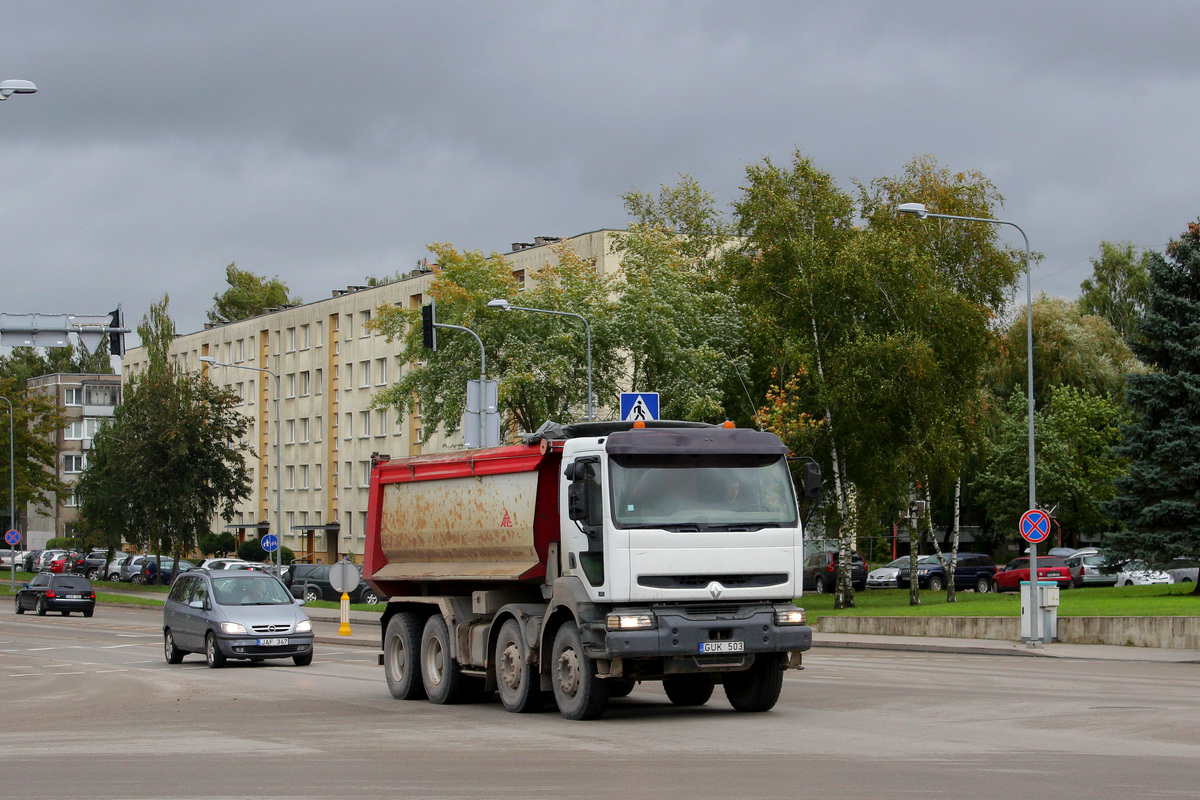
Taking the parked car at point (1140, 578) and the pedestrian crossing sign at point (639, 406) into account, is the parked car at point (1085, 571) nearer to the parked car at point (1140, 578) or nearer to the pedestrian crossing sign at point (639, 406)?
the parked car at point (1140, 578)

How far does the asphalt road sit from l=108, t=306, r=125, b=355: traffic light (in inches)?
206

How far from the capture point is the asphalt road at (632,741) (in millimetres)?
10539

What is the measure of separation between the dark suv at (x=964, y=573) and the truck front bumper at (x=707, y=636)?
40.1 m

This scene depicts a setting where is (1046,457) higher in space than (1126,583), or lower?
higher

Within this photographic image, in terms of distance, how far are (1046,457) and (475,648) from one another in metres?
51.0

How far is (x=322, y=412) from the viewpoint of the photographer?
3361 inches

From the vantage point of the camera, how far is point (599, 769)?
452 inches

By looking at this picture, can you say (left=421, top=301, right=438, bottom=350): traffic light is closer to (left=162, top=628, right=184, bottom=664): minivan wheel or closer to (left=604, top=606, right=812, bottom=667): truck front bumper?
(left=162, top=628, right=184, bottom=664): minivan wheel

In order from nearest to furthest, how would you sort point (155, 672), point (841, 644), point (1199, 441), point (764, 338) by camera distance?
point (155, 672)
point (841, 644)
point (1199, 441)
point (764, 338)

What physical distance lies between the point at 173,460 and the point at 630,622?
Result: 53724mm

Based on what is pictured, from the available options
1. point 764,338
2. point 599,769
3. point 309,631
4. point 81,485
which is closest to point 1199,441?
point 764,338

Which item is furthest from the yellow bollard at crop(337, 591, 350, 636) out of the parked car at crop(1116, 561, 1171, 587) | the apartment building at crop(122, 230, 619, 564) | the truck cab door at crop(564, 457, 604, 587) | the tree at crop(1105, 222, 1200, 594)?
the apartment building at crop(122, 230, 619, 564)

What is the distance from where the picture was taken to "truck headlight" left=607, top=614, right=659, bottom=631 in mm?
14297

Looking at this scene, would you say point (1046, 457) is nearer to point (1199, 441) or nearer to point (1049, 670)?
point (1199, 441)
